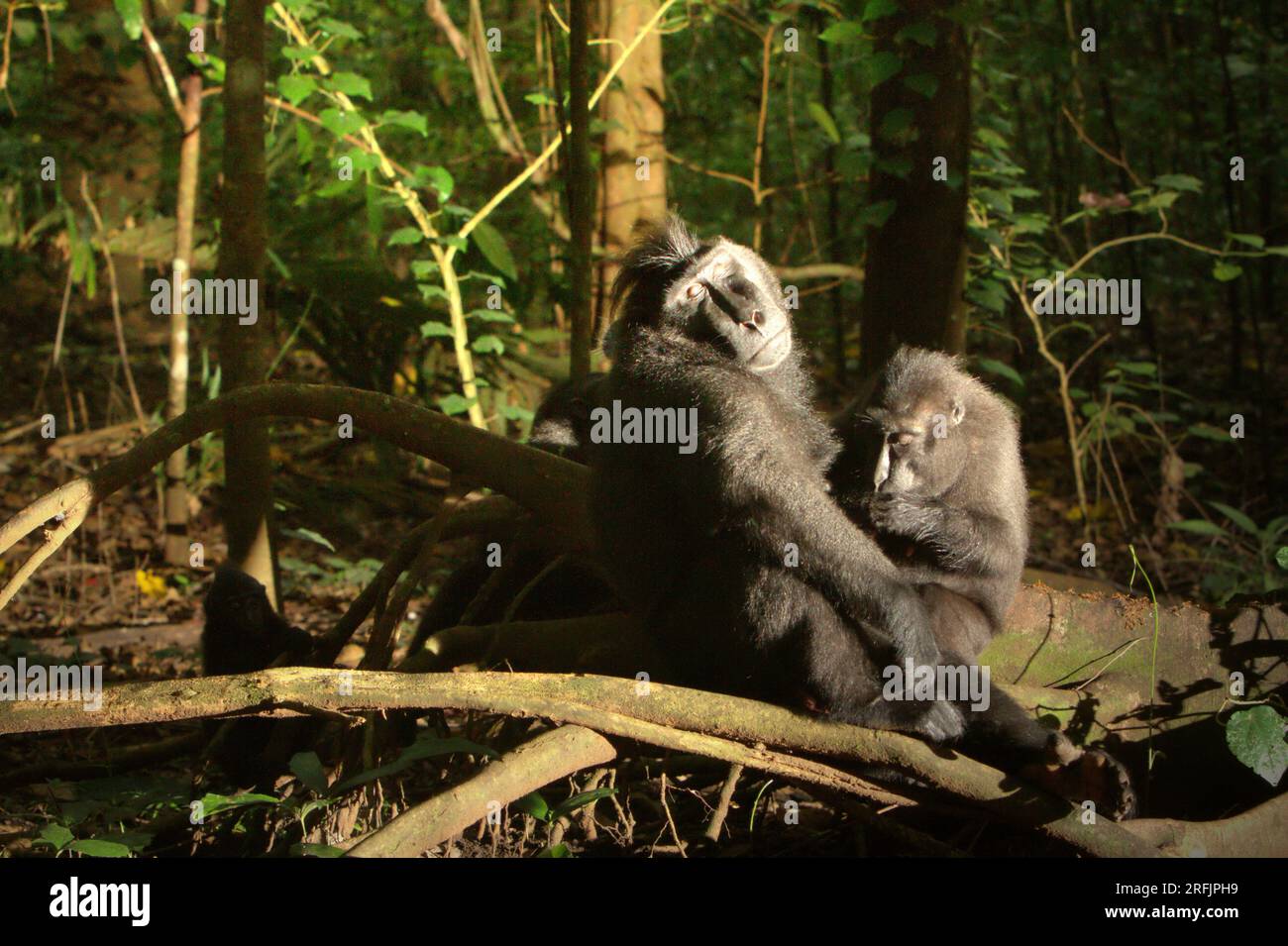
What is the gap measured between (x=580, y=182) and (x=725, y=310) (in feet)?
6.18

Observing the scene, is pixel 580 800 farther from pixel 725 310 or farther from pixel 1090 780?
pixel 725 310

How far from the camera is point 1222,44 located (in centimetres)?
902

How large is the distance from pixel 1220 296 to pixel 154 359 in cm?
1110

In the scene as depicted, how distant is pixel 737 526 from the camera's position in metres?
3.73

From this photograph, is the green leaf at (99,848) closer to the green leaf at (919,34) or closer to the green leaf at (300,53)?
the green leaf at (300,53)

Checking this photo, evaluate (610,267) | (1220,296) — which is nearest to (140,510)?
(610,267)

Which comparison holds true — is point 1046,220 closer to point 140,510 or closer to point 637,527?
point 637,527

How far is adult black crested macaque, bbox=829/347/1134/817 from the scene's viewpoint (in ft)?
13.7

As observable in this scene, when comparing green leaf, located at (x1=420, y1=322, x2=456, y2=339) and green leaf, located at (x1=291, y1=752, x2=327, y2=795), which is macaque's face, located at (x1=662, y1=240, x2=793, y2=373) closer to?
green leaf, located at (x1=291, y1=752, x2=327, y2=795)

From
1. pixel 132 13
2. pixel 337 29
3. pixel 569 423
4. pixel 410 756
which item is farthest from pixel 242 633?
pixel 337 29

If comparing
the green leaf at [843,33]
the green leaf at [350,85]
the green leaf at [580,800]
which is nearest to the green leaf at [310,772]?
the green leaf at [580,800]

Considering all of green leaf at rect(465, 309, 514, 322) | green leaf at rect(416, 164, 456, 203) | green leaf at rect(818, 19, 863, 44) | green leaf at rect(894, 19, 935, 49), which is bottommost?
green leaf at rect(465, 309, 514, 322)

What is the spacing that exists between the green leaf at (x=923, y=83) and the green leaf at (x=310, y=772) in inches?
151

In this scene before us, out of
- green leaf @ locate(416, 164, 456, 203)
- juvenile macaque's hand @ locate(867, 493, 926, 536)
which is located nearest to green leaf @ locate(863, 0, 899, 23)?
juvenile macaque's hand @ locate(867, 493, 926, 536)
